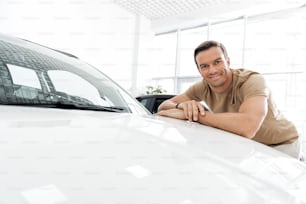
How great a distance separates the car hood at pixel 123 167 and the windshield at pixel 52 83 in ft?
0.59

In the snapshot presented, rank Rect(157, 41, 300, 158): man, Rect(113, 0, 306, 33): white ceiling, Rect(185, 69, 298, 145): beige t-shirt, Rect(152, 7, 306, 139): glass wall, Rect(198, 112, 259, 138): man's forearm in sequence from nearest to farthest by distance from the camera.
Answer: Rect(198, 112, 259, 138): man's forearm → Rect(157, 41, 300, 158): man → Rect(185, 69, 298, 145): beige t-shirt → Rect(152, 7, 306, 139): glass wall → Rect(113, 0, 306, 33): white ceiling

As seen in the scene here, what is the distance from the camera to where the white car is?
18.3 inches

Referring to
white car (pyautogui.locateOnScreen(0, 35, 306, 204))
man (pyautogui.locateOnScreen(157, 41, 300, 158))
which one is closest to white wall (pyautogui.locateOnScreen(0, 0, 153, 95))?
man (pyautogui.locateOnScreen(157, 41, 300, 158))

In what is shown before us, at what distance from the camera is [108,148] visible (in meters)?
0.60

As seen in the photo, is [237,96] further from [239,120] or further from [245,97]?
[239,120]

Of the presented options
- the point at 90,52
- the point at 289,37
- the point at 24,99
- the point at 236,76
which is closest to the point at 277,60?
the point at 289,37

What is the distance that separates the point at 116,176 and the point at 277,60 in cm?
522

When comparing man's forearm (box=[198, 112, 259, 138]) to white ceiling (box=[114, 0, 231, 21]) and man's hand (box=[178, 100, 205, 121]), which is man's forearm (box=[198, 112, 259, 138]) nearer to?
man's hand (box=[178, 100, 205, 121])

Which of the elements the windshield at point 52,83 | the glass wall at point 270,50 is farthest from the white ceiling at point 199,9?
the windshield at point 52,83

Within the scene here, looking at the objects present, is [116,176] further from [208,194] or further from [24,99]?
[24,99]

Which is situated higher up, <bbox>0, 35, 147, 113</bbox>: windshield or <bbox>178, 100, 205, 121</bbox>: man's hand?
<bbox>0, 35, 147, 113</bbox>: windshield

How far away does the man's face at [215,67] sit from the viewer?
1.68 metres

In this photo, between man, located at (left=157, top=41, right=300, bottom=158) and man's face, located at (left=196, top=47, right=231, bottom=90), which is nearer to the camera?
man, located at (left=157, top=41, right=300, bottom=158)

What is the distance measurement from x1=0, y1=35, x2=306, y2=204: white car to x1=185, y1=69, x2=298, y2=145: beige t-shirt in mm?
723
